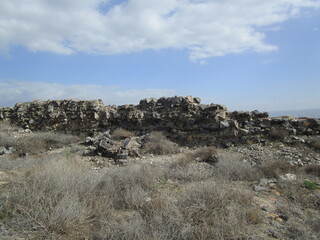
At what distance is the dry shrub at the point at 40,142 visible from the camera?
1007cm

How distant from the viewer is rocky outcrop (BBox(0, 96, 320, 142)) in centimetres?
1036

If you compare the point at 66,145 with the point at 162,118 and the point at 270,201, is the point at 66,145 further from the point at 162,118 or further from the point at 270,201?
the point at 270,201

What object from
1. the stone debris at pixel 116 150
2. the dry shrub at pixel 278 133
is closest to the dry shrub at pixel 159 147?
the stone debris at pixel 116 150

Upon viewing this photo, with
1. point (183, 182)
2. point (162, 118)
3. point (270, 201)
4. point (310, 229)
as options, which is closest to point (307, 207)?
point (270, 201)

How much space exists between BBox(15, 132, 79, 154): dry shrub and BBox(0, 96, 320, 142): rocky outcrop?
1.90m

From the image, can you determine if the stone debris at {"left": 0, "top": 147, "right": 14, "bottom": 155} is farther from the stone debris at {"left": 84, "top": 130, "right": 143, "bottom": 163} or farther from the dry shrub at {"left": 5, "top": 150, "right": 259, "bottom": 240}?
the dry shrub at {"left": 5, "top": 150, "right": 259, "bottom": 240}

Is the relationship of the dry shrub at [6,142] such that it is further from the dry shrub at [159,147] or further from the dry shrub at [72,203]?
the dry shrub at [72,203]

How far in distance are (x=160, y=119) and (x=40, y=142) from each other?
5.61 meters

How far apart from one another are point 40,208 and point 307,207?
438 cm

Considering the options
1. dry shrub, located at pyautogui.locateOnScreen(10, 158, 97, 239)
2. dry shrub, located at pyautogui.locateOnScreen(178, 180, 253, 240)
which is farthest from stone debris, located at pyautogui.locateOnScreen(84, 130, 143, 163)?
dry shrub, located at pyautogui.locateOnScreen(178, 180, 253, 240)

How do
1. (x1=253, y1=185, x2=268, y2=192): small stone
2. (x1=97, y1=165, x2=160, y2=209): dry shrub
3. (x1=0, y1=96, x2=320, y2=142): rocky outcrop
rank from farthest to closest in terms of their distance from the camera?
(x1=0, y1=96, x2=320, y2=142): rocky outcrop → (x1=253, y1=185, x2=268, y2=192): small stone → (x1=97, y1=165, x2=160, y2=209): dry shrub

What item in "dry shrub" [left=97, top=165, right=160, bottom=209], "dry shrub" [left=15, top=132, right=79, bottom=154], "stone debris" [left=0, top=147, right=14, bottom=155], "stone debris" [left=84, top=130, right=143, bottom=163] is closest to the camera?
"dry shrub" [left=97, top=165, right=160, bottom=209]

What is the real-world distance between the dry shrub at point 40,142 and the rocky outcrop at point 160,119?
1.90 metres

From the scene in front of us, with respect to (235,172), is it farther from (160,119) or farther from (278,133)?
(160,119)
